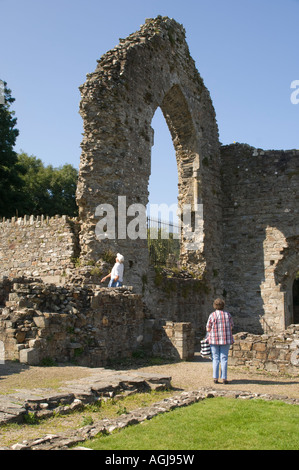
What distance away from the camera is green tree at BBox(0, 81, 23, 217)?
75.7 ft

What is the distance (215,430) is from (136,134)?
10571 millimetres

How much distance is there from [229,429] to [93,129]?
32.1 ft

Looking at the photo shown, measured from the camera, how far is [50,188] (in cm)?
Answer: 3014

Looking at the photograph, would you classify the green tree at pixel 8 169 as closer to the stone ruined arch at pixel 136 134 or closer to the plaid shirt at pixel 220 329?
the stone ruined arch at pixel 136 134

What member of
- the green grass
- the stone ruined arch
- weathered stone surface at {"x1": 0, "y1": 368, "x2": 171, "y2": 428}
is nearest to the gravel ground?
weathered stone surface at {"x1": 0, "y1": 368, "x2": 171, "y2": 428}

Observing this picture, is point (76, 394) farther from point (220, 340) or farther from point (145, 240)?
point (145, 240)

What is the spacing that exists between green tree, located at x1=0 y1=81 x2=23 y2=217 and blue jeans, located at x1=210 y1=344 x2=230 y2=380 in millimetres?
17134

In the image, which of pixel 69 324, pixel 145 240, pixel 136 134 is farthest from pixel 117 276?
pixel 136 134

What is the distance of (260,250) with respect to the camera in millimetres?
18422

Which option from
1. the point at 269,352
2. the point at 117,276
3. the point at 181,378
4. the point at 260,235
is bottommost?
the point at 181,378

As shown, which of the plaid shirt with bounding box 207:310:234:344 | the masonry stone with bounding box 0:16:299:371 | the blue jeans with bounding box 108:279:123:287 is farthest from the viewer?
the blue jeans with bounding box 108:279:123:287

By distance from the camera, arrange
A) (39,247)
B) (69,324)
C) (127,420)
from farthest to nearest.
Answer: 1. (39,247)
2. (69,324)
3. (127,420)

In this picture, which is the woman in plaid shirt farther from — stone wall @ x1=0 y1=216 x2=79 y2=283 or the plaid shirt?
stone wall @ x1=0 y1=216 x2=79 y2=283
